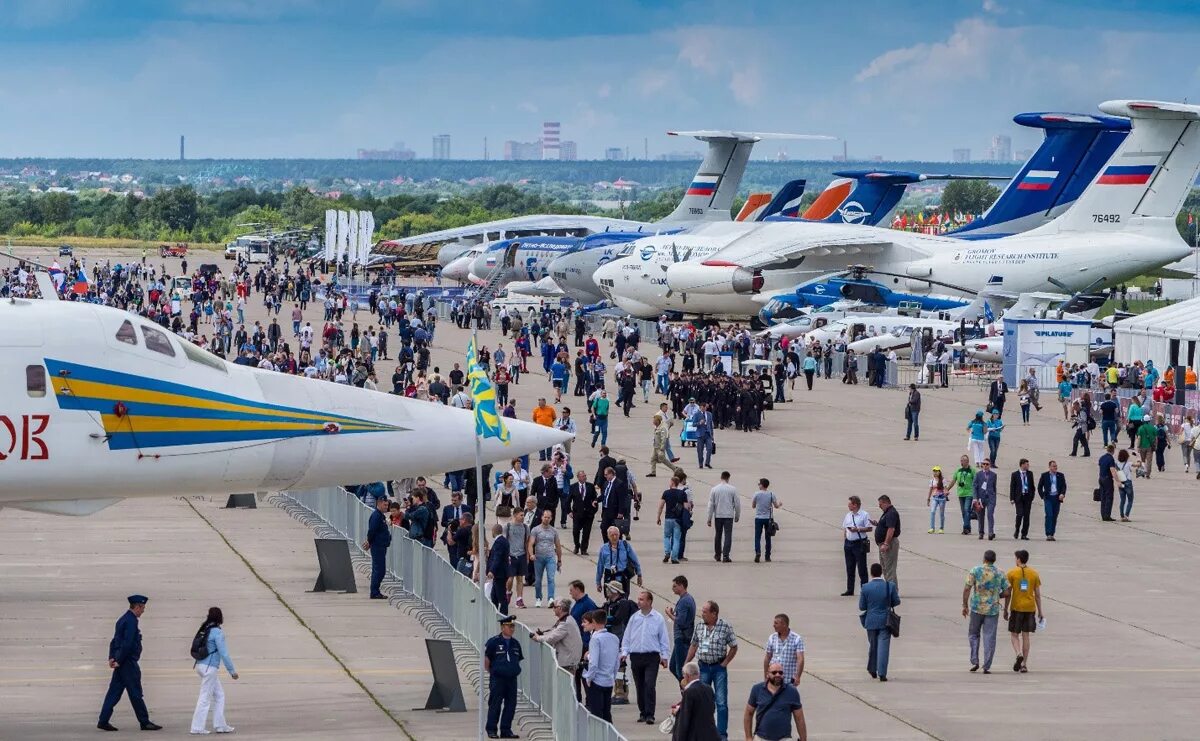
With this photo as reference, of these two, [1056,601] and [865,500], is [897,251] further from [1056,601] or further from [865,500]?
[1056,601]

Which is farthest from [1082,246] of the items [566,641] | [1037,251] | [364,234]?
[566,641]

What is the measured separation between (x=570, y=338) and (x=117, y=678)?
154 ft

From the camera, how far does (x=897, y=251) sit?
65.1m

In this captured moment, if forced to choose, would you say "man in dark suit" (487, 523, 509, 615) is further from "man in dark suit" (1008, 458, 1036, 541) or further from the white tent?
the white tent

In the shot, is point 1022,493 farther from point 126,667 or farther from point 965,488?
point 126,667

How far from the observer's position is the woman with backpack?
1544cm

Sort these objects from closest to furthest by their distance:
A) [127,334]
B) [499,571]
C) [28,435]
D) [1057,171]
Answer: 1. [28,435]
2. [127,334]
3. [499,571]
4. [1057,171]

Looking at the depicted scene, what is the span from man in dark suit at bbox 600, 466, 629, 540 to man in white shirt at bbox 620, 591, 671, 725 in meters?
8.20

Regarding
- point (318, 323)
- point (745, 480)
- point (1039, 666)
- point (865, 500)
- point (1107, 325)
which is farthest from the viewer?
point (318, 323)

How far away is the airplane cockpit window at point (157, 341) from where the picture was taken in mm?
15094

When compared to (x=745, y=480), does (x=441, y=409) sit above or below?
above

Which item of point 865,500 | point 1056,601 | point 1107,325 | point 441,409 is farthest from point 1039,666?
point 1107,325

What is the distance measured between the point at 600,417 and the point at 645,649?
65.3 ft

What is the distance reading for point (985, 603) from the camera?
1830 centimetres
